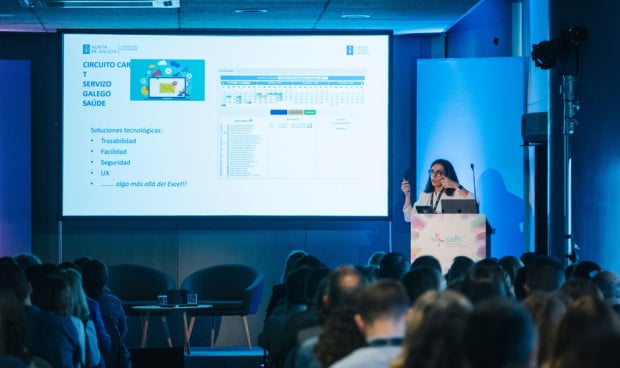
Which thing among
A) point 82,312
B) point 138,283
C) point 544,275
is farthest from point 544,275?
point 138,283

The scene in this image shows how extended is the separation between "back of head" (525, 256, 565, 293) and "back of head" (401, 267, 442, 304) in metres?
0.79

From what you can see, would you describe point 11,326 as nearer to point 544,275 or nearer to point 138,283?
point 544,275

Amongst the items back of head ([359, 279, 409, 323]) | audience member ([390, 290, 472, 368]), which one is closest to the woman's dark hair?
back of head ([359, 279, 409, 323])

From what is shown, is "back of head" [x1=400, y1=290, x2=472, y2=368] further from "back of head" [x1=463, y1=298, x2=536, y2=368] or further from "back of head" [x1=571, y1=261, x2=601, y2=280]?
"back of head" [x1=571, y1=261, x2=601, y2=280]

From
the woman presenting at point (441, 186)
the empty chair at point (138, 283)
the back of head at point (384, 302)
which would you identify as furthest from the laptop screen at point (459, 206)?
the back of head at point (384, 302)

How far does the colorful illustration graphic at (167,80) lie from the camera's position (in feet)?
36.1

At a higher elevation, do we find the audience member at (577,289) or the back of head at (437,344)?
the back of head at (437,344)

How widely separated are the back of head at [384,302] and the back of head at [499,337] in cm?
104

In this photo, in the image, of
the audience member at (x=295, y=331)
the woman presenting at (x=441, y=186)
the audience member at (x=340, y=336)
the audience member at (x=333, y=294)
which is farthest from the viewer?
the woman presenting at (x=441, y=186)

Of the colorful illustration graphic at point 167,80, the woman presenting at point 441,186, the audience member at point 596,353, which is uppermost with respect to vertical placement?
the colorful illustration graphic at point 167,80

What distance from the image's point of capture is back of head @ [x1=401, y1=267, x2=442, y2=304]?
4941mm

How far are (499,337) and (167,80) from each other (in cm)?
897

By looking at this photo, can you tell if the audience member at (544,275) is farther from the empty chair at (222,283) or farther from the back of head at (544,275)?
the empty chair at (222,283)

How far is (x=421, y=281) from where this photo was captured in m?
4.96
